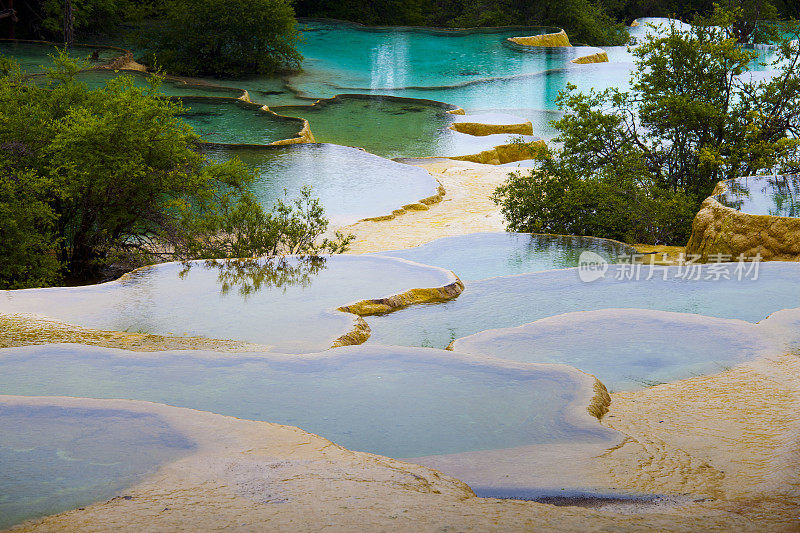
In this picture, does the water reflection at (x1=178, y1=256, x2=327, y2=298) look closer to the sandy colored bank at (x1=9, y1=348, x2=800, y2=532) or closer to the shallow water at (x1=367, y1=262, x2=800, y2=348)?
the shallow water at (x1=367, y1=262, x2=800, y2=348)

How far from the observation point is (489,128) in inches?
640

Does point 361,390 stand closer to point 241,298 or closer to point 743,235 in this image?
point 241,298

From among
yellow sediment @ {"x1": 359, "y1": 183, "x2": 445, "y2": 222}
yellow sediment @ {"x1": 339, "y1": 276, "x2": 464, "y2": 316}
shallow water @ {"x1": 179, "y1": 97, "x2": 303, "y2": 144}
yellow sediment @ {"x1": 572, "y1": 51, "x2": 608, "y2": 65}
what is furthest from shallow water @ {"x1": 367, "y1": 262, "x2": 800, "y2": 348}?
yellow sediment @ {"x1": 572, "y1": 51, "x2": 608, "y2": 65}

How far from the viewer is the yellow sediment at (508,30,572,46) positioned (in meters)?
26.8

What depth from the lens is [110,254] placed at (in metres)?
8.55

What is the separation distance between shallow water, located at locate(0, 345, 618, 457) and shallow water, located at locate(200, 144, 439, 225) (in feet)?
19.5

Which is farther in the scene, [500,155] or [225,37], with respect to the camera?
[225,37]

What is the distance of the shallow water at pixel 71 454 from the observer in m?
2.84

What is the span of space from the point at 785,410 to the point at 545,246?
4.81 meters

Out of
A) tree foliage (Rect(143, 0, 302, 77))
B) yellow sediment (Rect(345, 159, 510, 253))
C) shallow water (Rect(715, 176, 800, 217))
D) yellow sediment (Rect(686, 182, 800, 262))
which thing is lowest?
yellow sediment (Rect(345, 159, 510, 253))

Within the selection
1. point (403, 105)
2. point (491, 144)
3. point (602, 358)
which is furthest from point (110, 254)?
point (403, 105)

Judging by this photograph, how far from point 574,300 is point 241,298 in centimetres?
275

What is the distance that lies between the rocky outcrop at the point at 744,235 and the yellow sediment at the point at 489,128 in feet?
28.1

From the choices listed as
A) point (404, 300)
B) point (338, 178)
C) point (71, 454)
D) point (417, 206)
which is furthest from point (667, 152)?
point (71, 454)
